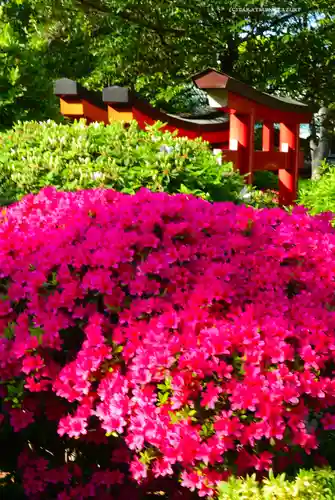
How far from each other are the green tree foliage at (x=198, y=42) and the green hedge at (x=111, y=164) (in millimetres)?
9460

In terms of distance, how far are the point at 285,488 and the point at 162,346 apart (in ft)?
2.36

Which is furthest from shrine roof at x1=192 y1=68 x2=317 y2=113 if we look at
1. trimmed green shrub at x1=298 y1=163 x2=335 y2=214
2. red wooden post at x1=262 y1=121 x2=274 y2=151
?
trimmed green shrub at x1=298 y1=163 x2=335 y2=214

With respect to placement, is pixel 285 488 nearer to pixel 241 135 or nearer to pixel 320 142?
pixel 241 135

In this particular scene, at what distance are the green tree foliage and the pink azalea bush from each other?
11.9 meters

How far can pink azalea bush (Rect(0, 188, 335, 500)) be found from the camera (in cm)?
283

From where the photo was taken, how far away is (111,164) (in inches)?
219

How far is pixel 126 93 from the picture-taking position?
8.12m

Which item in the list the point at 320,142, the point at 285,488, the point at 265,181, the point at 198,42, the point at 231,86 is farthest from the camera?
the point at 320,142

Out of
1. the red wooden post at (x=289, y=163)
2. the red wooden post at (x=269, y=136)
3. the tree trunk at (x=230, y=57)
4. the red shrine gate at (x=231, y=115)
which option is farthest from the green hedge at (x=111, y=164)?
the tree trunk at (x=230, y=57)

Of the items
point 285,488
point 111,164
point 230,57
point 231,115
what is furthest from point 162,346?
point 230,57

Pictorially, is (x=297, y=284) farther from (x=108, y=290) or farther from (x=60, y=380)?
(x=60, y=380)

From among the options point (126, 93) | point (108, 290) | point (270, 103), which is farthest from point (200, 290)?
point (270, 103)

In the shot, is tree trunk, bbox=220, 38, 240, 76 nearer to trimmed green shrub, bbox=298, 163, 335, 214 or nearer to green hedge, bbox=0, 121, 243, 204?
trimmed green shrub, bbox=298, 163, 335, 214

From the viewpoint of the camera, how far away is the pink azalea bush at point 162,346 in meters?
2.83
